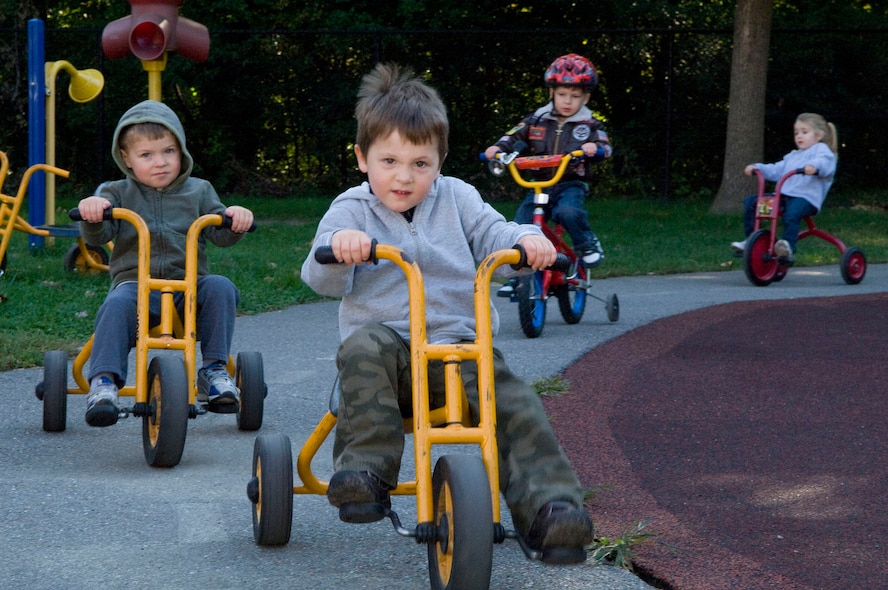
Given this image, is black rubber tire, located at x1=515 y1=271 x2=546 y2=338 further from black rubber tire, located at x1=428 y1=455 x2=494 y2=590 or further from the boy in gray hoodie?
black rubber tire, located at x1=428 y1=455 x2=494 y2=590

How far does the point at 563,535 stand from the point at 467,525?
252 millimetres

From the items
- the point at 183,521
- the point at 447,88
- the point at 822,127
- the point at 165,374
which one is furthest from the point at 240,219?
the point at 447,88

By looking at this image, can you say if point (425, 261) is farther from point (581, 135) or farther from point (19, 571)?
point (581, 135)

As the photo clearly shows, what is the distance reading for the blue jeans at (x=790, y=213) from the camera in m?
9.61

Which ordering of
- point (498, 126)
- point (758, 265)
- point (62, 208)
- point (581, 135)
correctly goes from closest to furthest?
point (581, 135) < point (758, 265) < point (62, 208) < point (498, 126)

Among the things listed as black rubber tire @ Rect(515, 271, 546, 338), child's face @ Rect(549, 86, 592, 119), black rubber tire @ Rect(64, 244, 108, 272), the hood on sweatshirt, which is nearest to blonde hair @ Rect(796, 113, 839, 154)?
child's face @ Rect(549, 86, 592, 119)

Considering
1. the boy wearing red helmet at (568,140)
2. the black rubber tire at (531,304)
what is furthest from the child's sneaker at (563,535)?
the boy wearing red helmet at (568,140)

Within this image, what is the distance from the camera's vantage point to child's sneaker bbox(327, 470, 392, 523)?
2.89 meters

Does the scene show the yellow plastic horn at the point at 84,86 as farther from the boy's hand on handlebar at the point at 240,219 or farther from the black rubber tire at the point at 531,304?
the boy's hand on handlebar at the point at 240,219

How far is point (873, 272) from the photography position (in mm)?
10453

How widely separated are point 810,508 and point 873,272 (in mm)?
7395

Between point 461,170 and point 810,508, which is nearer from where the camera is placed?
point 810,508

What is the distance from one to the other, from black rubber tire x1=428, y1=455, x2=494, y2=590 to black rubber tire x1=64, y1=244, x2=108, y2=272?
279 inches

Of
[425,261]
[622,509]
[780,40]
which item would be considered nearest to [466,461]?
[425,261]
